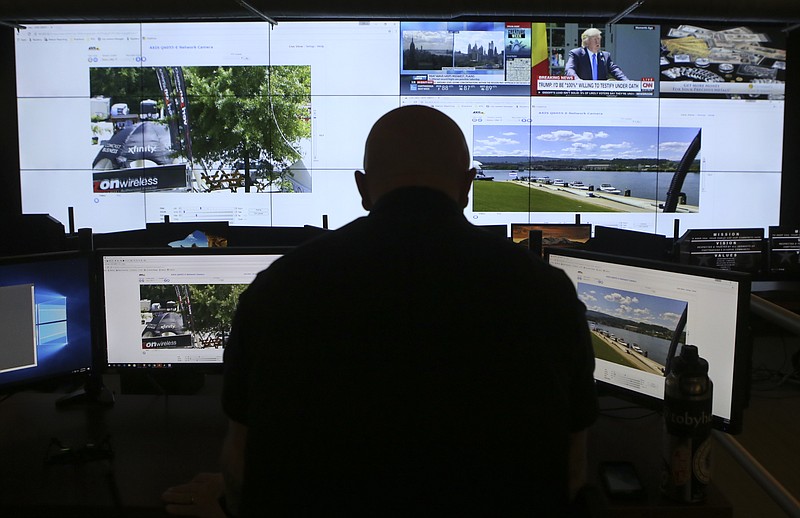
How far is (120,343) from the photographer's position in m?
1.77

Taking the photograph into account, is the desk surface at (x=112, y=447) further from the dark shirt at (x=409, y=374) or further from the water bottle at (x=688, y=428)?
the water bottle at (x=688, y=428)

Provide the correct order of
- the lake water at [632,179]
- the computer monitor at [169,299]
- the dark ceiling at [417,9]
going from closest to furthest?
the computer monitor at [169,299] → the dark ceiling at [417,9] → the lake water at [632,179]

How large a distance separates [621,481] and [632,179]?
4385mm

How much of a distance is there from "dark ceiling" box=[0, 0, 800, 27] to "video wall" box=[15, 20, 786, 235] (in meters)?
0.58

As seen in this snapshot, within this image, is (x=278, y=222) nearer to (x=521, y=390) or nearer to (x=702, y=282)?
(x=702, y=282)

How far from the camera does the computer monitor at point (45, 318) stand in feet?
5.35

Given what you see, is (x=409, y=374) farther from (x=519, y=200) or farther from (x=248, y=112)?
(x=248, y=112)

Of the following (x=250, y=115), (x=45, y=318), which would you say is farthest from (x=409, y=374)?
(x=250, y=115)

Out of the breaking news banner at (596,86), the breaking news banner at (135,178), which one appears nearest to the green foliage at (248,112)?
the breaking news banner at (135,178)

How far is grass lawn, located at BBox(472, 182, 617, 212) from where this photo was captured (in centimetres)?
531

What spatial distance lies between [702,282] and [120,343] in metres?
1.48

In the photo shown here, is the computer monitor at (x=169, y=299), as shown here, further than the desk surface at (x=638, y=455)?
Yes

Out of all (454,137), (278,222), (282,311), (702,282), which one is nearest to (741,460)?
(702,282)

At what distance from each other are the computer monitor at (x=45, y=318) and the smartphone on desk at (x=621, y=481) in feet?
4.44
